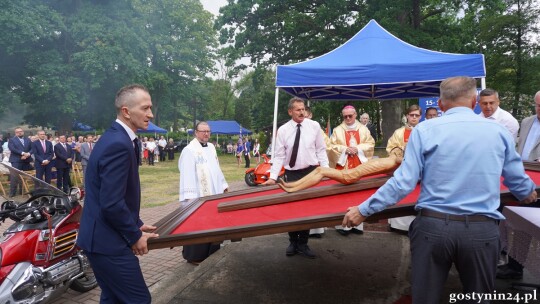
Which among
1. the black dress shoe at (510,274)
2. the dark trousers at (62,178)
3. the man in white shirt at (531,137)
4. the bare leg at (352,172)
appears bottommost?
the dark trousers at (62,178)

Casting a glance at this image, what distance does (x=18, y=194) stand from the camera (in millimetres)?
3494

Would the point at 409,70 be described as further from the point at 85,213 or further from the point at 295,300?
the point at 85,213

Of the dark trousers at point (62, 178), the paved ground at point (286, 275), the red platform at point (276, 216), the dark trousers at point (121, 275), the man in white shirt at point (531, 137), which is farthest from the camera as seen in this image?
the dark trousers at point (62, 178)

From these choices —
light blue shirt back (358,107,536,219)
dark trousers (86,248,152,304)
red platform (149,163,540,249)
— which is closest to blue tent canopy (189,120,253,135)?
red platform (149,163,540,249)

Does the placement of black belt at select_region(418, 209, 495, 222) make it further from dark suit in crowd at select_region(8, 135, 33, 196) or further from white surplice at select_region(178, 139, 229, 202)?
dark suit in crowd at select_region(8, 135, 33, 196)

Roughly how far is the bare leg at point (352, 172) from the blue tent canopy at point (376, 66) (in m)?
3.77

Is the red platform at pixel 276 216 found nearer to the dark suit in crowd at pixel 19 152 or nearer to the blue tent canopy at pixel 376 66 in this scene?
the blue tent canopy at pixel 376 66

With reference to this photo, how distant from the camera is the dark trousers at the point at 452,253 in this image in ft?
6.66

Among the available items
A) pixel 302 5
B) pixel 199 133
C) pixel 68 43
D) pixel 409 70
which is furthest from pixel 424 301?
pixel 68 43

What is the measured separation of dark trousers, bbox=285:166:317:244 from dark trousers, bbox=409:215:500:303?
244 cm

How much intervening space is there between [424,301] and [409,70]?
4.86 m

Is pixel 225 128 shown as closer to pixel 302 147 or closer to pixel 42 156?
pixel 42 156

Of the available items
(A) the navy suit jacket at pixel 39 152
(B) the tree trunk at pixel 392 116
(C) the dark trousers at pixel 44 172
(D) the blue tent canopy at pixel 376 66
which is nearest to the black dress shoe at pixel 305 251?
(D) the blue tent canopy at pixel 376 66

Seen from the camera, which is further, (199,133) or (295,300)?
(199,133)
